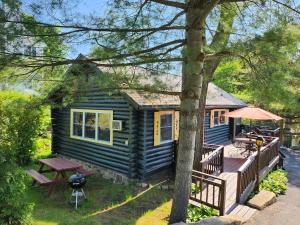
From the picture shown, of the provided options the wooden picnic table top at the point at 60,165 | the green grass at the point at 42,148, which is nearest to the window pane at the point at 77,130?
the green grass at the point at 42,148

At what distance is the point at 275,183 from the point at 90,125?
23.6 ft

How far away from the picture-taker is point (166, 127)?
11672 mm

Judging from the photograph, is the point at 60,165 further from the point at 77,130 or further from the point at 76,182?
the point at 77,130

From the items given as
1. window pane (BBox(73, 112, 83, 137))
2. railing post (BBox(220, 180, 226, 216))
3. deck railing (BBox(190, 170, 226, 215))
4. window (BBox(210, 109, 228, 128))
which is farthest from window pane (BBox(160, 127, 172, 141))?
window (BBox(210, 109, 228, 128))

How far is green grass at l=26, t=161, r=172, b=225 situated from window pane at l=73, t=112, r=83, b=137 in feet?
9.77

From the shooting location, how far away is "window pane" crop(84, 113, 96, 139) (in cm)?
1203

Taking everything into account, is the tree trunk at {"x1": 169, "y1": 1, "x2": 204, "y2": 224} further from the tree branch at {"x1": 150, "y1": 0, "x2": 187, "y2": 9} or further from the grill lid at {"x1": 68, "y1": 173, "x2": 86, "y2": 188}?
the grill lid at {"x1": 68, "y1": 173, "x2": 86, "y2": 188}

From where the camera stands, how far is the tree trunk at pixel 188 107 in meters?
6.12

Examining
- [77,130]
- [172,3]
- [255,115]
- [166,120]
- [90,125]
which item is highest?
[172,3]

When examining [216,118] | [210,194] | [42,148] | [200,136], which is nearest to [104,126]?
[200,136]

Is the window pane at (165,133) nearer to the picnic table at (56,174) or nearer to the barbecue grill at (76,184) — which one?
the picnic table at (56,174)

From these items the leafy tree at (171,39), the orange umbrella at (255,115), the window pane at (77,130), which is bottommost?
the window pane at (77,130)

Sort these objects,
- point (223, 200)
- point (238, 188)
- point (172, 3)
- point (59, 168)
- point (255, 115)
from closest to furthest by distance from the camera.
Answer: point (172, 3) < point (223, 200) < point (238, 188) < point (59, 168) < point (255, 115)

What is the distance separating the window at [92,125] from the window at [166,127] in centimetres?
188
